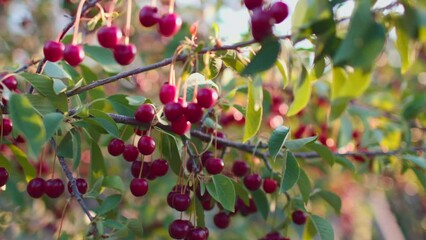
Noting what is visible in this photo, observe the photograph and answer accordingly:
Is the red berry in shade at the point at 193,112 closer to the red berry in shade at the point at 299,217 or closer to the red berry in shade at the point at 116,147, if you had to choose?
the red berry in shade at the point at 116,147

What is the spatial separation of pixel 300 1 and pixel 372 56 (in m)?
→ 0.34

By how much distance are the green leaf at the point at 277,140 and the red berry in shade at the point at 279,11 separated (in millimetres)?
373

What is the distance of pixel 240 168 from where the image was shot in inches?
66.4

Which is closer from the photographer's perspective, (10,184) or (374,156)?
(374,156)

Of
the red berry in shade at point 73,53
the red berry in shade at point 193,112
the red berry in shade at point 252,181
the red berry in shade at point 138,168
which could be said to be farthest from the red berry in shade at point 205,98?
the red berry in shade at point 252,181

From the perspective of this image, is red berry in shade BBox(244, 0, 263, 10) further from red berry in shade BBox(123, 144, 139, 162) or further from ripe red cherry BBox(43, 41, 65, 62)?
red berry in shade BBox(123, 144, 139, 162)

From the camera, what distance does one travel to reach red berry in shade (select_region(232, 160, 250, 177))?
169cm

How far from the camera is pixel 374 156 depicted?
192 cm

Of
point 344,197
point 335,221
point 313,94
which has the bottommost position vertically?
point 335,221

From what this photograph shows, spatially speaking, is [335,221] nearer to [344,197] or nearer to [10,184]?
[344,197]

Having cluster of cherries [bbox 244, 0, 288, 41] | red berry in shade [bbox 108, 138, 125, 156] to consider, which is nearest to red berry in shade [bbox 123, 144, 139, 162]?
red berry in shade [bbox 108, 138, 125, 156]

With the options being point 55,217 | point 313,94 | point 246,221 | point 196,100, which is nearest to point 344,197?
point 246,221

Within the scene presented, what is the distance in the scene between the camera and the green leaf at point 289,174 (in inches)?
52.3

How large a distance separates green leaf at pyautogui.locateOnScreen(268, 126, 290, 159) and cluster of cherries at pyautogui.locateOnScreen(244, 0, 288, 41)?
372 millimetres
